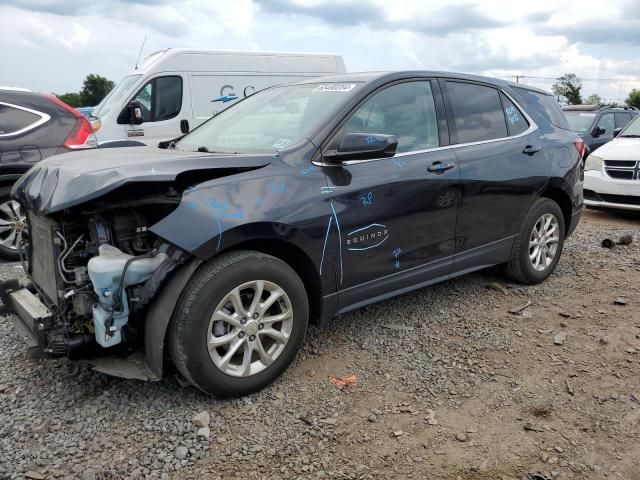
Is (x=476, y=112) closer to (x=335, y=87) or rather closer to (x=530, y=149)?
(x=530, y=149)

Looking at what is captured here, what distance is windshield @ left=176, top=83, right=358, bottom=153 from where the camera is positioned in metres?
3.44

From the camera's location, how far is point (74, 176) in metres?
2.81

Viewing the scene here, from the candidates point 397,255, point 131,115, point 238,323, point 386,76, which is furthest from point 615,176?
point 131,115

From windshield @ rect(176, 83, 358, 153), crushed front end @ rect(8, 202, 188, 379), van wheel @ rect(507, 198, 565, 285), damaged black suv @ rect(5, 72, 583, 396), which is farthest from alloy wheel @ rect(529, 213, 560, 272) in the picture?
crushed front end @ rect(8, 202, 188, 379)

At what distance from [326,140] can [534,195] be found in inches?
85.2

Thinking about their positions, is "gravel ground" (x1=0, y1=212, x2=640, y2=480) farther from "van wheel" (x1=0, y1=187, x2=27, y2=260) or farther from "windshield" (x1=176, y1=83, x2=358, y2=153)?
"van wheel" (x1=0, y1=187, x2=27, y2=260)

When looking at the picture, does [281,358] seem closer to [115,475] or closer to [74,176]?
[115,475]

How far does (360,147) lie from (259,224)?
2.41 feet

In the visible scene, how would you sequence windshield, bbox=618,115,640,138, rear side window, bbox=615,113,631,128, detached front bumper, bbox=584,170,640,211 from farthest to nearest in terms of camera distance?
rear side window, bbox=615,113,631,128
windshield, bbox=618,115,640,138
detached front bumper, bbox=584,170,640,211

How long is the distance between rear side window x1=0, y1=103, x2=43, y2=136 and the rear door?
14.7 feet

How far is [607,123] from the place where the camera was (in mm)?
11977

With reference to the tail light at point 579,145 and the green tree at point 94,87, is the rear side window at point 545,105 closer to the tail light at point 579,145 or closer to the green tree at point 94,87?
the tail light at point 579,145

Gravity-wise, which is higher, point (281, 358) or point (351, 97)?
point (351, 97)

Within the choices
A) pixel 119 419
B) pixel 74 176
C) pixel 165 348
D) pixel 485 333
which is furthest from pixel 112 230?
pixel 485 333
